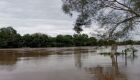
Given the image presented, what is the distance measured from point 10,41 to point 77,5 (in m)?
74.3

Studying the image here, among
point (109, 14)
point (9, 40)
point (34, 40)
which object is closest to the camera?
point (109, 14)

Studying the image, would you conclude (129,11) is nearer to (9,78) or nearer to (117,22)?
(117,22)

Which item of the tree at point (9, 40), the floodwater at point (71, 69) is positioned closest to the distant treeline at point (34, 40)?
the tree at point (9, 40)

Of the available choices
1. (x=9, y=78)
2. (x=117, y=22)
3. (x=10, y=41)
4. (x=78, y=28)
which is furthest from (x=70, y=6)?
(x=10, y=41)

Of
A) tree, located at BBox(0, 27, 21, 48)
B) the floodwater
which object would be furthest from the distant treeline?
the floodwater

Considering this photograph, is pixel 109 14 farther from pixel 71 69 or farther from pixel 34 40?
pixel 34 40

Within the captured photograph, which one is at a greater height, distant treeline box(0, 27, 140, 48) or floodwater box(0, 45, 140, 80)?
distant treeline box(0, 27, 140, 48)

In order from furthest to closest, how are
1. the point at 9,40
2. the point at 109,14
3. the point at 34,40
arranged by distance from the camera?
the point at 34,40 → the point at 9,40 → the point at 109,14

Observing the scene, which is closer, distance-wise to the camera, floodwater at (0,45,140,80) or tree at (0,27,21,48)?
floodwater at (0,45,140,80)

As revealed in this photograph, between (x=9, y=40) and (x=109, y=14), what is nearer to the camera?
(x=109, y=14)

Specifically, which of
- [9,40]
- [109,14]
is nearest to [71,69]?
[109,14]

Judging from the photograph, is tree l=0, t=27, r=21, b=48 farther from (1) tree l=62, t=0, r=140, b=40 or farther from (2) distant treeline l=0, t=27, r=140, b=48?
(1) tree l=62, t=0, r=140, b=40

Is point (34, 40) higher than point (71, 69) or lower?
higher

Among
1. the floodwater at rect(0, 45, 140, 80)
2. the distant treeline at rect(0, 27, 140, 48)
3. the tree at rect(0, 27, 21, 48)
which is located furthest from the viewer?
the distant treeline at rect(0, 27, 140, 48)
